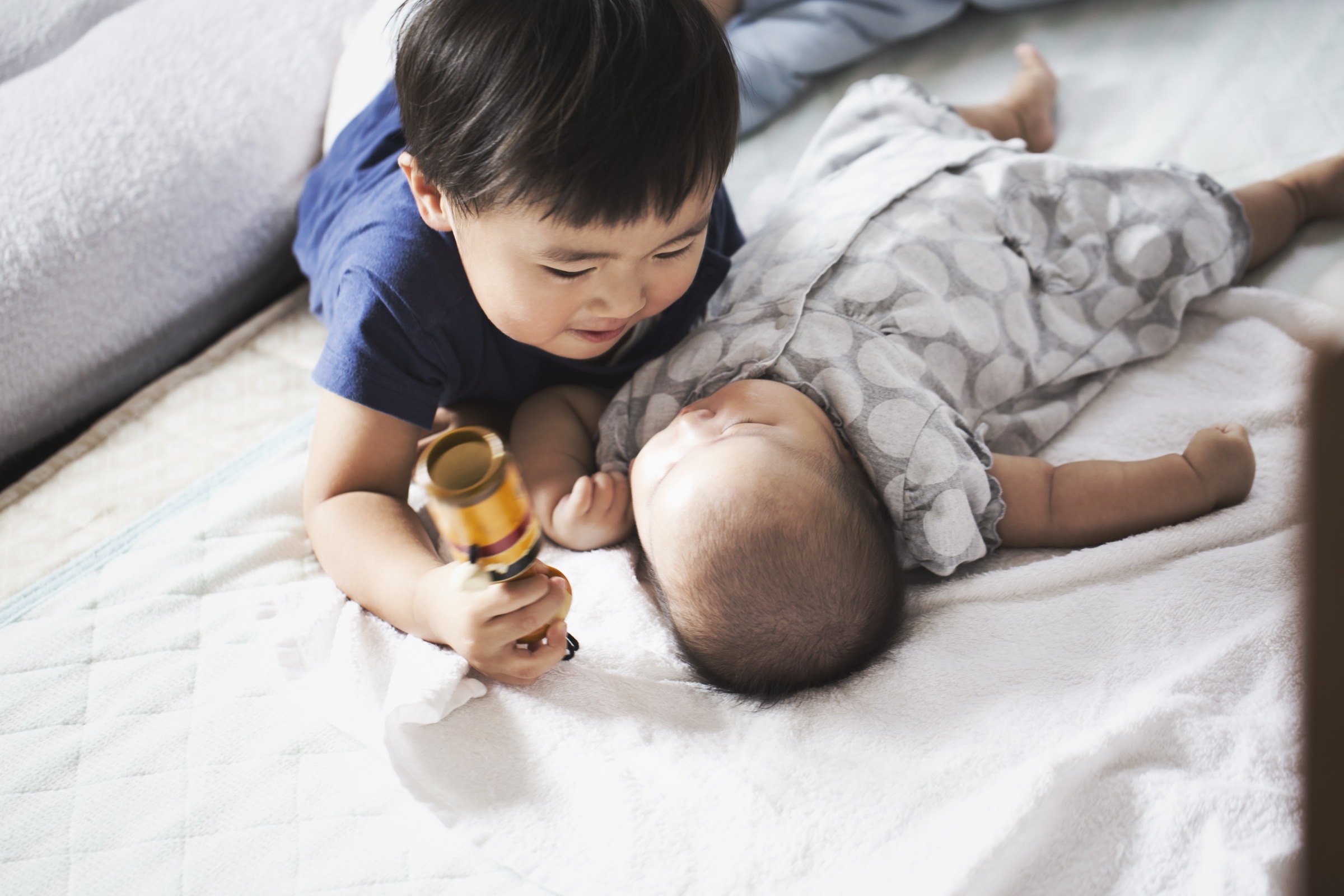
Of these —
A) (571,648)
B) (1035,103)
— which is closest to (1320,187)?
(1035,103)

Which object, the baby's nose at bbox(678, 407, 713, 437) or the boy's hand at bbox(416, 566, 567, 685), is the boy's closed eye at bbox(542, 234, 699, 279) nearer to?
the baby's nose at bbox(678, 407, 713, 437)

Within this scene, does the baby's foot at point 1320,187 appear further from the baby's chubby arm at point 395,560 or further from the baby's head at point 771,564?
the baby's chubby arm at point 395,560

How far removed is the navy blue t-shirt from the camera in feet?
3.28

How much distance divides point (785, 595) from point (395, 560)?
39cm

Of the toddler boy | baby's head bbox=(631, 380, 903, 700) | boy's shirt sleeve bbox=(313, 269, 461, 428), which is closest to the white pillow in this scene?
the toddler boy

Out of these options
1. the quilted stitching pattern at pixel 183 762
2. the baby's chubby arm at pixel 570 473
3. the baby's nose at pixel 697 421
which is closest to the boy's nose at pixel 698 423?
the baby's nose at pixel 697 421

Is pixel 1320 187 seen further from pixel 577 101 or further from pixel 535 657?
pixel 535 657

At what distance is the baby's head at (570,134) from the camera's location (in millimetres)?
763

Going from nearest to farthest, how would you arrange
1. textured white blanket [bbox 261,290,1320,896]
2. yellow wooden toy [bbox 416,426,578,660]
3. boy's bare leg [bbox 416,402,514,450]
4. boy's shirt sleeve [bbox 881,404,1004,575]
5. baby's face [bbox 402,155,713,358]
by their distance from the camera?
yellow wooden toy [bbox 416,426,578,660], textured white blanket [bbox 261,290,1320,896], baby's face [bbox 402,155,713,358], boy's shirt sleeve [bbox 881,404,1004,575], boy's bare leg [bbox 416,402,514,450]

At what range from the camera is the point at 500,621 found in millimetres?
816

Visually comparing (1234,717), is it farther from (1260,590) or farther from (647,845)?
(647,845)

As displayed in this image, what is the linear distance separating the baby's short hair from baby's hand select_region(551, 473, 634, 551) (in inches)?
5.3

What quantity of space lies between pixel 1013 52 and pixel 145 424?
4.88 ft

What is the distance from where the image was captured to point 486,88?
782mm
